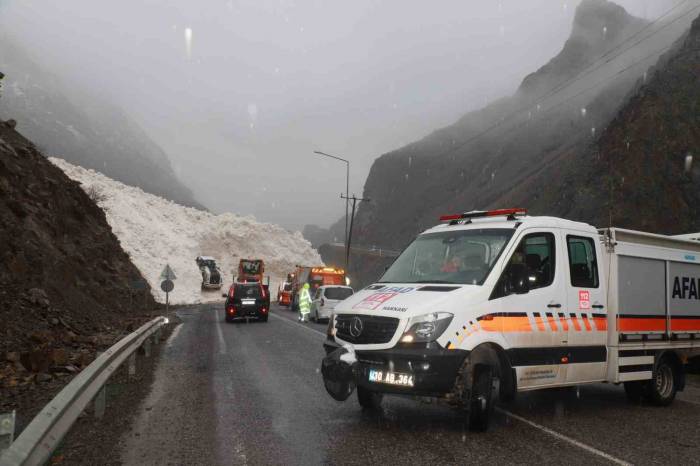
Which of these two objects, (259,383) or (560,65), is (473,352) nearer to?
(259,383)

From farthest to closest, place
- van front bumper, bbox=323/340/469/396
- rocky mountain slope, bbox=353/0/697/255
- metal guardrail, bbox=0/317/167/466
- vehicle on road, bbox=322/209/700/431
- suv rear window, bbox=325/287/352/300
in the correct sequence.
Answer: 1. rocky mountain slope, bbox=353/0/697/255
2. suv rear window, bbox=325/287/352/300
3. vehicle on road, bbox=322/209/700/431
4. van front bumper, bbox=323/340/469/396
5. metal guardrail, bbox=0/317/167/466

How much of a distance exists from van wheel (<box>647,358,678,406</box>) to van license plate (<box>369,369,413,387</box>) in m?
4.23

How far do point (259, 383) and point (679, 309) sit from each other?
647 cm

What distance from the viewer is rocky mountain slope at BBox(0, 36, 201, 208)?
146375mm

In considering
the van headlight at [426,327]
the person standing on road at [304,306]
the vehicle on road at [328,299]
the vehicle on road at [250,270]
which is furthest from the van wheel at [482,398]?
the vehicle on road at [250,270]

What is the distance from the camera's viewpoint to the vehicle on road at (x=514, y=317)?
19.2ft

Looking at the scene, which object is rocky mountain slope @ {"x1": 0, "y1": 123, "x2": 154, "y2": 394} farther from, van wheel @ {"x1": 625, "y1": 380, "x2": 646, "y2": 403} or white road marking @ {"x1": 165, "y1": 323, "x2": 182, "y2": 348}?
van wheel @ {"x1": 625, "y1": 380, "x2": 646, "y2": 403}

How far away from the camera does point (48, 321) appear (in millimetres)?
12328

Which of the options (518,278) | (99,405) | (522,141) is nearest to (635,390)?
(518,278)

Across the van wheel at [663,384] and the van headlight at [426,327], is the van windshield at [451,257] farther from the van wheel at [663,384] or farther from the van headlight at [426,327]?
the van wheel at [663,384]

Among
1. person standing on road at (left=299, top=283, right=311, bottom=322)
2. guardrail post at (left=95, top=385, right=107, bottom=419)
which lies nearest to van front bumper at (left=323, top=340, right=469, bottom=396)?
guardrail post at (left=95, top=385, right=107, bottom=419)

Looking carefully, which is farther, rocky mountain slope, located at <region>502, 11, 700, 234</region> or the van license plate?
rocky mountain slope, located at <region>502, 11, 700, 234</region>

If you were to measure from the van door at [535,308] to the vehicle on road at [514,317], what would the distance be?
13 mm

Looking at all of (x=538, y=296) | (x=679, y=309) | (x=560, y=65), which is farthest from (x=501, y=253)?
(x=560, y=65)
